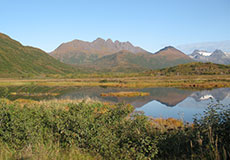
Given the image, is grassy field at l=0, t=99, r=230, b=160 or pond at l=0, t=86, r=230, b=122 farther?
pond at l=0, t=86, r=230, b=122

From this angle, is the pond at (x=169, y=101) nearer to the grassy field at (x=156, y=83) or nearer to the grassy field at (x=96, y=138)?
the grassy field at (x=96, y=138)

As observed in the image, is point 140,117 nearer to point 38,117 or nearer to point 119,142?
point 119,142

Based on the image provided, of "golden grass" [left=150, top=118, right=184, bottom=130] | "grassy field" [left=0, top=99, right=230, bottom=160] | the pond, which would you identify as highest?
"grassy field" [left=0, top=99, right=230, bottom=160]

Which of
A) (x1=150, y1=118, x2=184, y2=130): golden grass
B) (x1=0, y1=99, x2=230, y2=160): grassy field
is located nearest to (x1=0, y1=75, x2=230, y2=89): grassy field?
(x1=150, y1=118, x2=184, y2=130): golden grass

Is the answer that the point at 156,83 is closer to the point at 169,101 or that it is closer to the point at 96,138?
the point at 169,101

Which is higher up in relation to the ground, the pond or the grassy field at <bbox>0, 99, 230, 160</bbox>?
the grassy field at <bbox>0, 99, 230, 160</bbox>

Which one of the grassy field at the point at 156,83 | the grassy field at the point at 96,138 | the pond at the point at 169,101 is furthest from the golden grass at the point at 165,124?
the grassy field at the point at 156,83

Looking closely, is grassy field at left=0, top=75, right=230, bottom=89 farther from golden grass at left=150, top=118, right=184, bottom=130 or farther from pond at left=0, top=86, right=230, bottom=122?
golden grass at left=150, top=118, right=184, bottom=130

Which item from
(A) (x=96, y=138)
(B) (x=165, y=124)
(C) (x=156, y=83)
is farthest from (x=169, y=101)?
(C) (x=156, y=83)

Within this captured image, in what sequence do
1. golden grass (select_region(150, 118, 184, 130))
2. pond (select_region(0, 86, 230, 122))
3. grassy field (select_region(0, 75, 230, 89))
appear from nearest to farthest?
golden grass (select_region(150, 118, 184, 130)) → pond (select_region(0, 86, 230, 122)) → grassy field (select_region(0, 75, 230, 89))

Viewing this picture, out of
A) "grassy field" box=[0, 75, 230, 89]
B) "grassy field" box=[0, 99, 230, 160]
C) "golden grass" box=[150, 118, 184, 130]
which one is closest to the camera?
"grassy field" box=[0, 99, 230, 160]

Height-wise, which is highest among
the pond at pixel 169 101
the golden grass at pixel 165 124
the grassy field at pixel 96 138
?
the grassy field at pixel 96 138

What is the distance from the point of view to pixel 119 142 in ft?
37.3

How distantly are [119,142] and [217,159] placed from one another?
4.90 m
